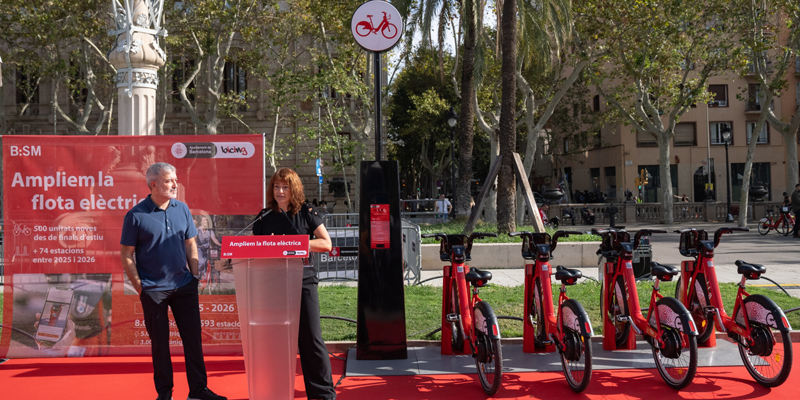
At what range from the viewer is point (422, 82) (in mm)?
41031

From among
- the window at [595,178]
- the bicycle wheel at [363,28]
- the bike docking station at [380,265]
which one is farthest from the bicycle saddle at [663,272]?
the window at [595,178]

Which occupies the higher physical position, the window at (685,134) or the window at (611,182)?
the window at (685,134)

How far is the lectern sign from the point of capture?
163 inches

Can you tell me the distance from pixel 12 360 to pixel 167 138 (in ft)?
8.61

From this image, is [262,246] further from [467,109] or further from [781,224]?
[781,224]

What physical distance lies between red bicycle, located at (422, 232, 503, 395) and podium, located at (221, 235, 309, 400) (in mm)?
1570

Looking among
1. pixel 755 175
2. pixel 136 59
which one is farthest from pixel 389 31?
pixel 755 175

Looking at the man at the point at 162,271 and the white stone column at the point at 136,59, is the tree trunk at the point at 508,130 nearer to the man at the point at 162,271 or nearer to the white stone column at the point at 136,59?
the white stone column at the point at 136,59

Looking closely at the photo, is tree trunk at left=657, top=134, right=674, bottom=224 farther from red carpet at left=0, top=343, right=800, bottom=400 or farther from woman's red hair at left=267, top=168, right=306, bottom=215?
woman's red hair at left=267, top=168, right=306, bottom=215

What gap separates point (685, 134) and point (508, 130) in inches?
1382

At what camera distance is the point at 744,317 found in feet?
17.2

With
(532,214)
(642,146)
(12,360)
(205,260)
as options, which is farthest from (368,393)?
(642,146)

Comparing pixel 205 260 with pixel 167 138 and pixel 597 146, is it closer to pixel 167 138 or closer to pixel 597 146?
pixel 167 138

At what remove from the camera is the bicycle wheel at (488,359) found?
484 centimetres
